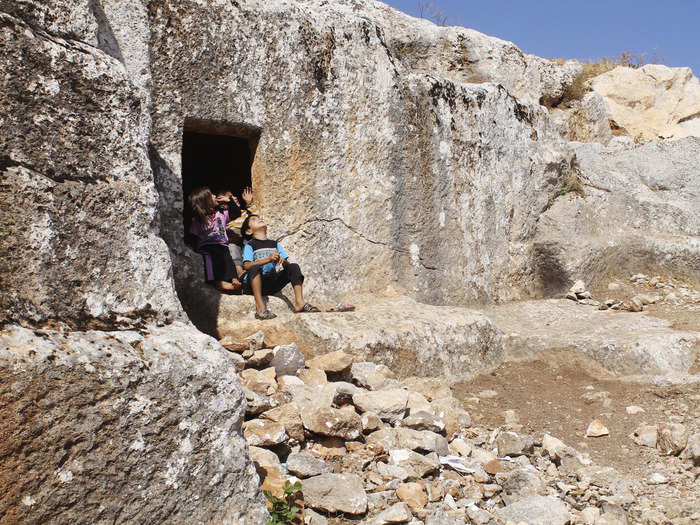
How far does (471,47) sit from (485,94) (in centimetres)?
125

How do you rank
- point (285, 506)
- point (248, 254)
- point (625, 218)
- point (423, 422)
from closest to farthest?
1. point (285, 506)
2. point (423, 422)
3. point (248, 254)
4. point (625, 218)

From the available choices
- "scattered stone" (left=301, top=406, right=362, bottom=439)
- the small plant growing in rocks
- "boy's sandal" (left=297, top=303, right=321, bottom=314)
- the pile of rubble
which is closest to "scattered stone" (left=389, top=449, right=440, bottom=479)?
the pile of rubble

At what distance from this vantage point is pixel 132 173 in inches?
98.7

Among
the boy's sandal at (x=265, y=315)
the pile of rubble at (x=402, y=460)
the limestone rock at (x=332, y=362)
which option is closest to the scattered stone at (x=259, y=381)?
the pile of rubble at (x=402, y=460)

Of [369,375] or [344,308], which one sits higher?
[344,308]

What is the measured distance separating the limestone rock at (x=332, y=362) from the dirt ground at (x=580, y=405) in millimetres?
835

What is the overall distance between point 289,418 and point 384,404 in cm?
56

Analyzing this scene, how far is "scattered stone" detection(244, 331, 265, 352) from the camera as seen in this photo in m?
3.75

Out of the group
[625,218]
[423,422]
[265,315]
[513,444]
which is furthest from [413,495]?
[625,218]

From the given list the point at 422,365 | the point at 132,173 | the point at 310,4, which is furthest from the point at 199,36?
the point at 422,365

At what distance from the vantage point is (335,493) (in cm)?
252

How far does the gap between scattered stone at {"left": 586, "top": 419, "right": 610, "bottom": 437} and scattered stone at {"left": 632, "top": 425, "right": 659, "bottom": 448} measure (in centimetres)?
15

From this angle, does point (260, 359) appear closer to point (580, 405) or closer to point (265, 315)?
point (265, 315)

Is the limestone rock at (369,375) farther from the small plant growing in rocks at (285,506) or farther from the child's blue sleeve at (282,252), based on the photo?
the small plant growing in rocks at (285,506)
